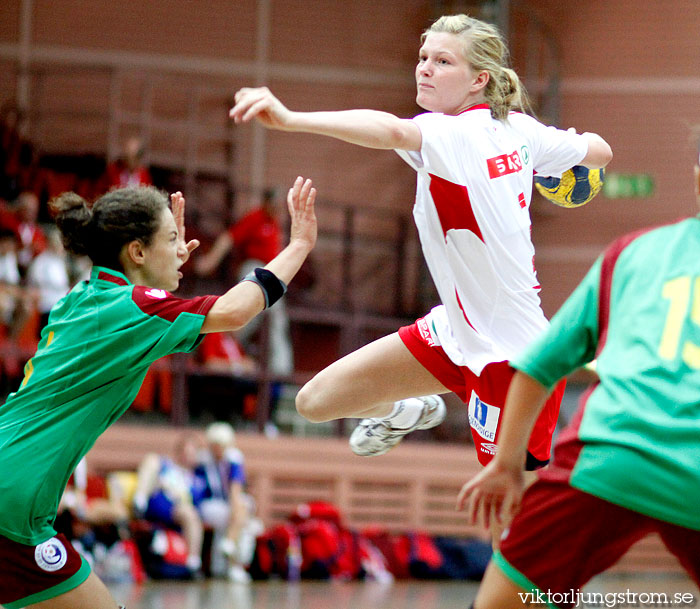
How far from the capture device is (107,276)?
10.9 ft

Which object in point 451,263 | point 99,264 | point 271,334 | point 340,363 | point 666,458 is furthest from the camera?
point 271,334

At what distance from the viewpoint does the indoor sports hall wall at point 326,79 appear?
14.6m

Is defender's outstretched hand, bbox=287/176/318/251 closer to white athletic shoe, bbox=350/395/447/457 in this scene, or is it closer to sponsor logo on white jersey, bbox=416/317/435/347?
sponsor logo on white jersey, bbox=416/317/435/347

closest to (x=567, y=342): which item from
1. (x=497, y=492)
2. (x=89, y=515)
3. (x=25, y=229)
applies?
(x=497, y=492)

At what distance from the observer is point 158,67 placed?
48.7ft

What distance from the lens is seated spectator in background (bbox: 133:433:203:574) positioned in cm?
927

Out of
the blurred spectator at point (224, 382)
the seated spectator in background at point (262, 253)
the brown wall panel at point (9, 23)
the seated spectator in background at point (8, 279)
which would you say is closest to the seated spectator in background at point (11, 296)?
the seated spectator in background at point (8, 279)

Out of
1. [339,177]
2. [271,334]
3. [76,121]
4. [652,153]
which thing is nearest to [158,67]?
[76,121]

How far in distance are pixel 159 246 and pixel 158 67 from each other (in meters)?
12.0

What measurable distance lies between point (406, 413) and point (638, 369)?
8.05ft

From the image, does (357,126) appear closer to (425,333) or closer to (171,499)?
(425,333)

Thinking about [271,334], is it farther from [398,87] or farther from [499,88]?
[499,88]

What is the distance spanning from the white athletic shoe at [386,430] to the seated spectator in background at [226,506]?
502 centimetres

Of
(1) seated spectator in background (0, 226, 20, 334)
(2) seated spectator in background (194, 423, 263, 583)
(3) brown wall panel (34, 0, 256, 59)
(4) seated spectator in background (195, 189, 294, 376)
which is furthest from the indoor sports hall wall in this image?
(2) seated spectator in background (194, 423, 263, 583)
